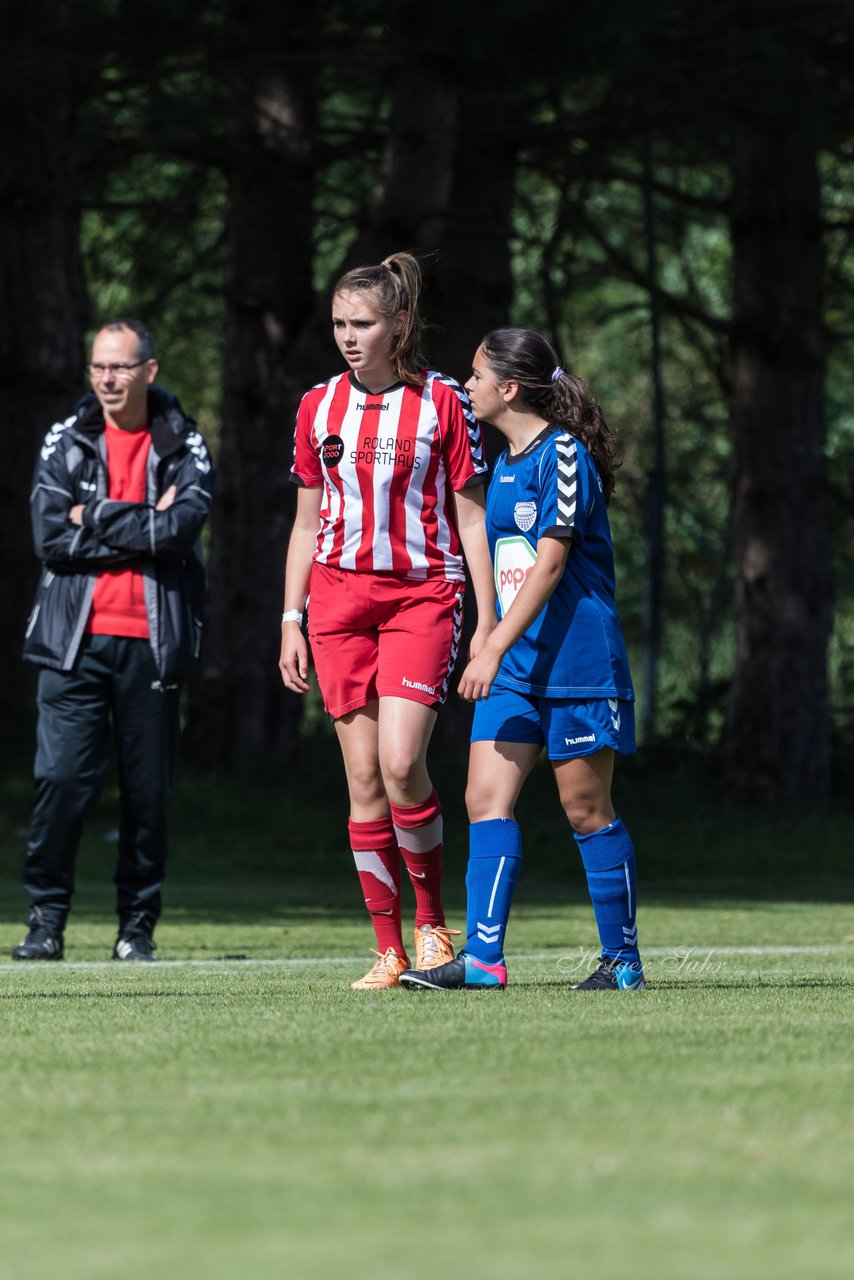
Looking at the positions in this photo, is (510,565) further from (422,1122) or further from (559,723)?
(422,1122)

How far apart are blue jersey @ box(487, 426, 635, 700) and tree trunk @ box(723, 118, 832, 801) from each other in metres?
11.6

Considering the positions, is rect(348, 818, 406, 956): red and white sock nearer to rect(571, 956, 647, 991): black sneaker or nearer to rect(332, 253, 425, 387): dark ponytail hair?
rect(571, 956, 647, 991): black sneaker

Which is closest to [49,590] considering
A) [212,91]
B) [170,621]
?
[170,621]

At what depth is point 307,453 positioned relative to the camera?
242 inches

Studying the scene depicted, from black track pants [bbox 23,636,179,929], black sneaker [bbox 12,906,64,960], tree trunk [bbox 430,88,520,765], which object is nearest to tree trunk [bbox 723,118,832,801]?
tree trunk [bbox 430,88,520,765]

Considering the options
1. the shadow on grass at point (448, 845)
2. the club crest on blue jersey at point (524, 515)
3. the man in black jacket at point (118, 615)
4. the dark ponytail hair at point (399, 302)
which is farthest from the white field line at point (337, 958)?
the shadow on grass at point (448, 845)

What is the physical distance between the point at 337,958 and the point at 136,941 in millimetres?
701

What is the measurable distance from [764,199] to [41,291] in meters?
5.62

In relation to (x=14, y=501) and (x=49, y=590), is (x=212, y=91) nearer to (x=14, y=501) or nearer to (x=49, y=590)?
(x=14, y=501)

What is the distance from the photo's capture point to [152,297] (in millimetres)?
19828

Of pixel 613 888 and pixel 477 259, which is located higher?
pixel 477 259

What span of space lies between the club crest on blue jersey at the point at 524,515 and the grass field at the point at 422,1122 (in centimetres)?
120

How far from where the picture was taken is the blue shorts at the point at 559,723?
5.77 m

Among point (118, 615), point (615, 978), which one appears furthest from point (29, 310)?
point (615, 978)
